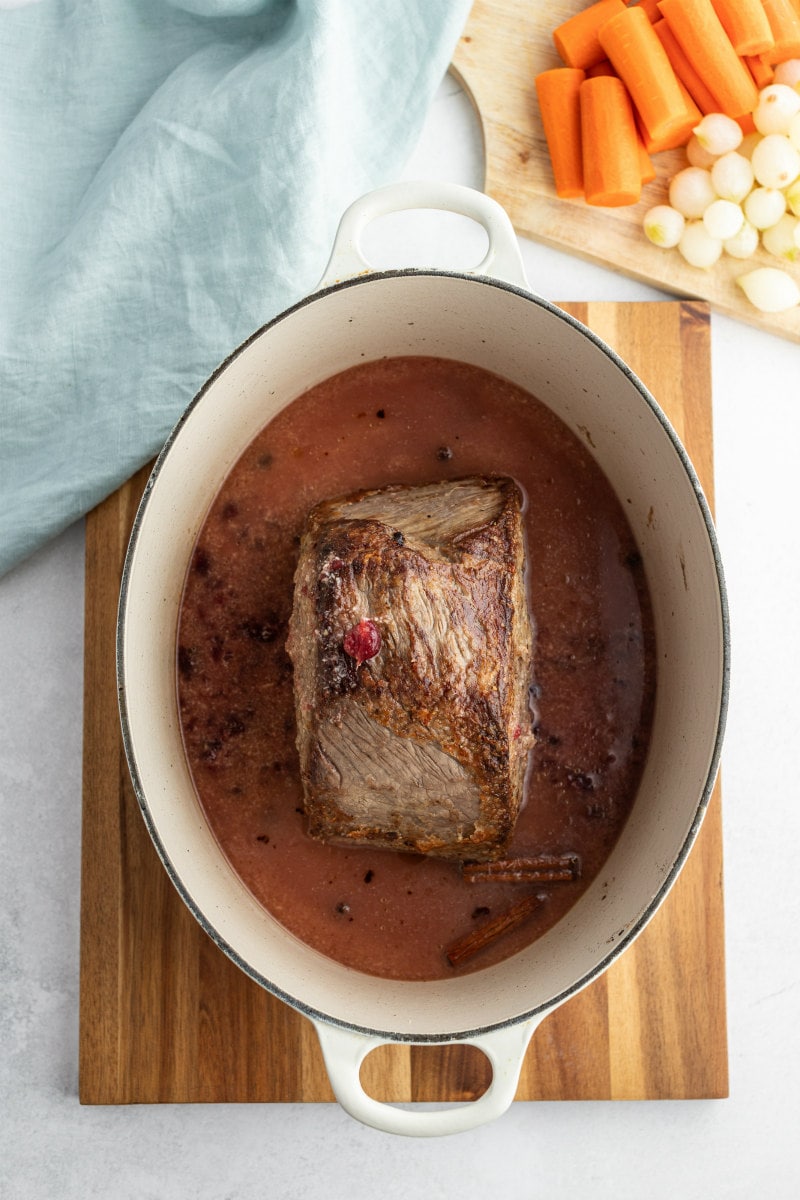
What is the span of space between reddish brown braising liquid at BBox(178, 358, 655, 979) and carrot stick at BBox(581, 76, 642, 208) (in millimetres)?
532

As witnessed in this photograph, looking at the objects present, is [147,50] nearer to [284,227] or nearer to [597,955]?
[284,227]

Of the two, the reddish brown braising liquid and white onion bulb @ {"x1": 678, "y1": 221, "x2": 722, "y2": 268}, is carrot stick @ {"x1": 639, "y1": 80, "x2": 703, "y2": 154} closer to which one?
white onion bulb @ {"x1": 678, "y1": 221, "x2": 722, "y2": 268}

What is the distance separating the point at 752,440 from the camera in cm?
230

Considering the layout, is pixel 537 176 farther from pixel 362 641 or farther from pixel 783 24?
pixel 362 641

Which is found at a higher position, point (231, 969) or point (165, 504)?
point (165, 504)

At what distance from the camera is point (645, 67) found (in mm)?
2154

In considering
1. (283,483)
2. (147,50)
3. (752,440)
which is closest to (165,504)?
(283,483)

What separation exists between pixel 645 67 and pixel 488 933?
179 cm

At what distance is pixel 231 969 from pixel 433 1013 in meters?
0.46

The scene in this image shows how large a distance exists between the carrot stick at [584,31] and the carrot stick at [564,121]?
4cm

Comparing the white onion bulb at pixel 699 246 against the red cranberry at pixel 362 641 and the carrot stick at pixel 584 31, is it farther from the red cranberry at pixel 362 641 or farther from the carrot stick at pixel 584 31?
the red cranberry at pixel 362 641

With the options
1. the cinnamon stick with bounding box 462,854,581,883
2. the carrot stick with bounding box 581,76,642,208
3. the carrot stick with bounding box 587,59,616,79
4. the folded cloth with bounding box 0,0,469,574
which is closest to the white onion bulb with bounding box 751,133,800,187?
the carrot stick with bounding box 581,76,642,208

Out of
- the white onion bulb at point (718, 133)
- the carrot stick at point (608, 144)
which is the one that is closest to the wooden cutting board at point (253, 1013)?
the carrot stick at point (608, 144)

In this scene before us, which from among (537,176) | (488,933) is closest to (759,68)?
(537,176)
